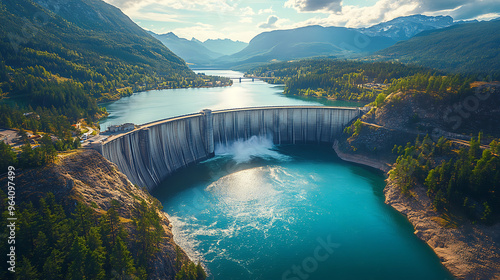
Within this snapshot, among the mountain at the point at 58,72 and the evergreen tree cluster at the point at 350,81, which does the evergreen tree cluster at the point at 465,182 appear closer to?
the mountain at the point at 58,72

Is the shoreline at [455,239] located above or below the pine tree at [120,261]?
below

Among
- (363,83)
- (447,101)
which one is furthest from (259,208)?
(363,83)

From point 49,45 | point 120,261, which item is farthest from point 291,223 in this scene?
point 49,45

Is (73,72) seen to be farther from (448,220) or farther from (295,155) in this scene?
(448,220)

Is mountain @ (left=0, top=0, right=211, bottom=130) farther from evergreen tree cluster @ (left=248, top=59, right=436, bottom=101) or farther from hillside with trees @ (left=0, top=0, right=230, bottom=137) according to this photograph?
evergreen tree cluster @ (left=248, top=59, right=436, bottom=101)

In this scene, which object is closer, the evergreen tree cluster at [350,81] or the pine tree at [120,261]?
the pine tree at [120,261]

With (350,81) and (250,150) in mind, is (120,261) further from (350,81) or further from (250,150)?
(350,81)

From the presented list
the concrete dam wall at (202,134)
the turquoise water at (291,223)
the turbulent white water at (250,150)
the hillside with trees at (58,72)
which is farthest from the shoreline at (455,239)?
the hillside with trees at (58,72)
